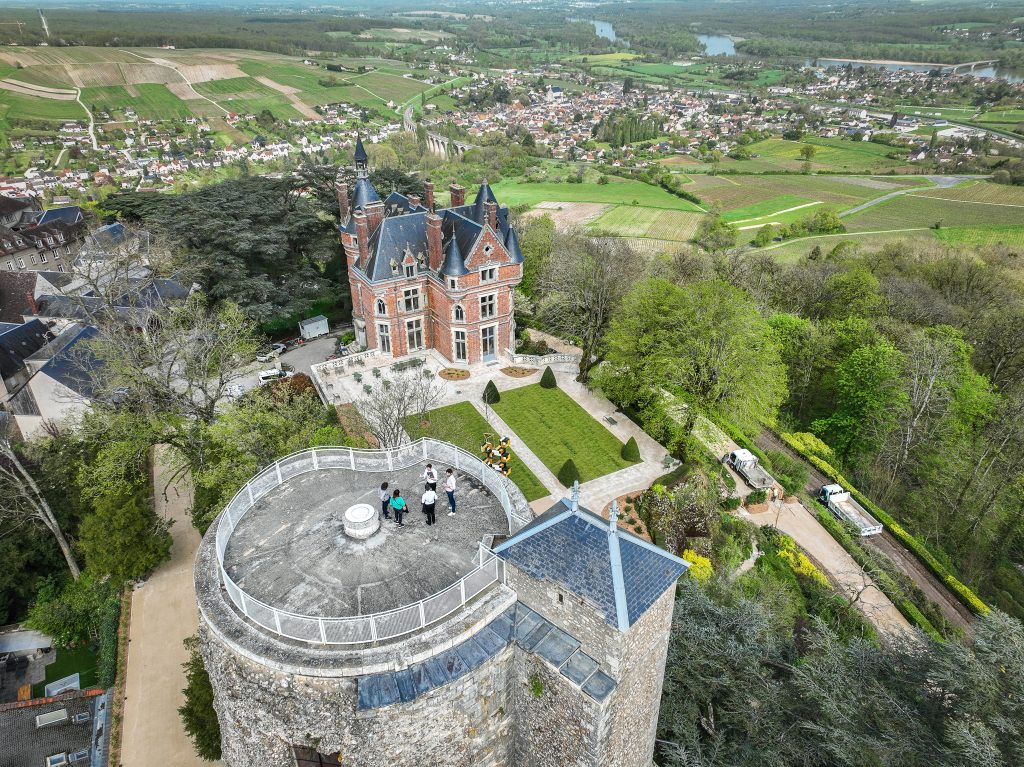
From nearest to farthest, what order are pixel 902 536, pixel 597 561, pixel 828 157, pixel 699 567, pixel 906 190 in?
pixel 597 561, pixel 699 567, pixel 902 536, pixel 906 190, pixel 828 157

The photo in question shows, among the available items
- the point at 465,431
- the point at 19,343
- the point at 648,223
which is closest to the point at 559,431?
the point at 465,431

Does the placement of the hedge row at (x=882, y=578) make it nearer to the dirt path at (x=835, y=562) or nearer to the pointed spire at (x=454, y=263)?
the dirt path at (x=835, y=562)

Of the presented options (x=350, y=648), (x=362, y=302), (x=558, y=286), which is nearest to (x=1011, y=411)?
(x=558, y=286)

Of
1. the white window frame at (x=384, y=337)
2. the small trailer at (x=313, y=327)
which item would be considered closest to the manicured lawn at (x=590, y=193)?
the small trailer at (x=313, y=327)

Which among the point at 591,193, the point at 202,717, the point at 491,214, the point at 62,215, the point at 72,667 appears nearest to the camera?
the point at 202,717

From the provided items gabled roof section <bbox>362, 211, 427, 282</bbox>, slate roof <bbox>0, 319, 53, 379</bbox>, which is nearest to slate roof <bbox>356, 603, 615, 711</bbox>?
gabled roof section <bbox>362, 211, 427, 282</bbox>

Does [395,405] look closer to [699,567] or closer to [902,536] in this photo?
[699,567]
